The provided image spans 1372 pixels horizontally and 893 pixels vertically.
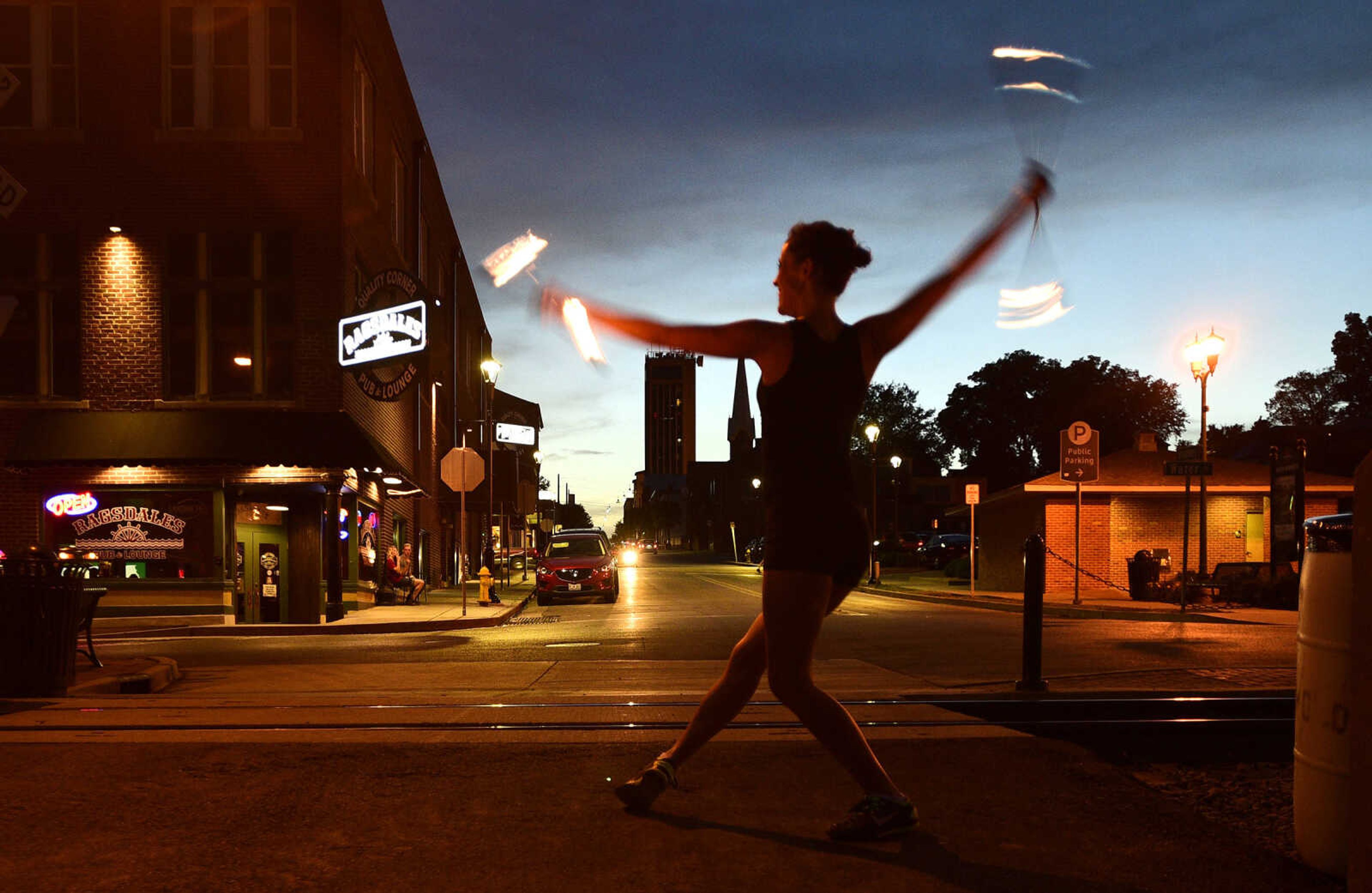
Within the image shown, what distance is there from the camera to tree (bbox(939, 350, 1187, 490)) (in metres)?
73.6

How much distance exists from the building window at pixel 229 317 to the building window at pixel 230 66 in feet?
7.09

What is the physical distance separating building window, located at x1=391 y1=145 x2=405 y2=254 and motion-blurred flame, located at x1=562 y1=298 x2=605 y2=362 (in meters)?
23.8

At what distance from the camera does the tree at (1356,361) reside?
225 feet

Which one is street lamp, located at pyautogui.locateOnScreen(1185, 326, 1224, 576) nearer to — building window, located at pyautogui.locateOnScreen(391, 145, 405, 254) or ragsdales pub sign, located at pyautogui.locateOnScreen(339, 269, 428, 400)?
ragsdales pub sign, located at pyautogui.locateOnScreen(339, 269, 428, 400)

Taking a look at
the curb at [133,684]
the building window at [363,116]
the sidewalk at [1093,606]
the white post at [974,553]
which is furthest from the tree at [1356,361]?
the curb at [133,684]

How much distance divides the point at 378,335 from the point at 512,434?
80.1 ft

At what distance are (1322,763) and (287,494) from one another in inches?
739

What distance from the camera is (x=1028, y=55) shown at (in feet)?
12.3

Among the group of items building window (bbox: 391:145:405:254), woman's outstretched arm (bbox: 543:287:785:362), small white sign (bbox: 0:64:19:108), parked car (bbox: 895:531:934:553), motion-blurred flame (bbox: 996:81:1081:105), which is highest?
building window (bbox: 391:145:405:254)

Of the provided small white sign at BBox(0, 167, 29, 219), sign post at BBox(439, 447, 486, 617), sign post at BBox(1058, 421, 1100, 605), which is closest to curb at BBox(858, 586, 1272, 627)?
sign post at BBox(1058, 421, 1100, 605)

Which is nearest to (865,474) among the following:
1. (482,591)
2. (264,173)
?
(482,591)

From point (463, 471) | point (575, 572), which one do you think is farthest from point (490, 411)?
point (463, 471)

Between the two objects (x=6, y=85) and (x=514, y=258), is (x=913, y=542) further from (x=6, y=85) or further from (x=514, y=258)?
(x=514, y=258)

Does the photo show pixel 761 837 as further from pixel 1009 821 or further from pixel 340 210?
pixel 340 210
